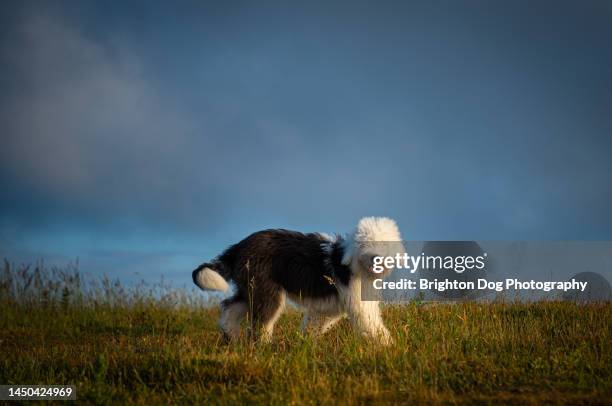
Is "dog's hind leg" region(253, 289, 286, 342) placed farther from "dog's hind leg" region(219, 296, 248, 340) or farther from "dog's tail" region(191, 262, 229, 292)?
"dog's tail" region(191, 262, 229, 292)

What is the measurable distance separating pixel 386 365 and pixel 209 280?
3.15 meters

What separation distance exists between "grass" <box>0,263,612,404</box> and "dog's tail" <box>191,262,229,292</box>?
925mm

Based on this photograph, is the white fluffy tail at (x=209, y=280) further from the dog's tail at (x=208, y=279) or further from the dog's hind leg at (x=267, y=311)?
the dog's hind leg at (x=267, y=311)

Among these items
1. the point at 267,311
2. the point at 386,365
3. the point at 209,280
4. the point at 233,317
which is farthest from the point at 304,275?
the point at 386,365

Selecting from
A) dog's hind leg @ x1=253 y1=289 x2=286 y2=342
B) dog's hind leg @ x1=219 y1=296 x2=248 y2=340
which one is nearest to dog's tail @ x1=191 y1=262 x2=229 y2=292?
dog's hind leg @ x1=219 y1=296 x2=248 y2=340

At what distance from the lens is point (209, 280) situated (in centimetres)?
862

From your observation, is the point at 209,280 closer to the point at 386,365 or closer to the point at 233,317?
the point at 233,317

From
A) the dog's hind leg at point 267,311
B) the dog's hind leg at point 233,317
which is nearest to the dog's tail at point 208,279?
the dog's hind leg at point 233,317

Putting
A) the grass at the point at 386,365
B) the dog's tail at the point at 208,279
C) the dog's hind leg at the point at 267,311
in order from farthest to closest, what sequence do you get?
the dog's tail at the point at 208,279
the dog's hind leg at the point at 267,311
the grass at the point at 386,365

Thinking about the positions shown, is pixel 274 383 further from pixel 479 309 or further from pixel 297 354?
pixel 479 309

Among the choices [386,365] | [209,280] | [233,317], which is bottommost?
[386,365]

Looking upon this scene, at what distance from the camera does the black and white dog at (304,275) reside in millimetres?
8281

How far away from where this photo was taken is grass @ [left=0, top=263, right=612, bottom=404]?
225 inches

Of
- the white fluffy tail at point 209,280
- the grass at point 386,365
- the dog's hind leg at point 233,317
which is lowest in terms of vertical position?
the grass at point 386,365
